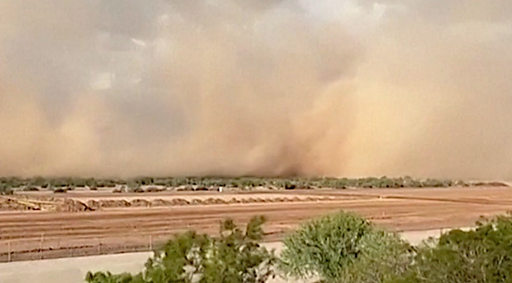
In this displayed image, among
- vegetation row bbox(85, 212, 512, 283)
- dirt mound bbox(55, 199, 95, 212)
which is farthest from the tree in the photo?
dirt mound bbox(55, 199, 95, 212)

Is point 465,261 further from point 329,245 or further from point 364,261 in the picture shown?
point 329,245

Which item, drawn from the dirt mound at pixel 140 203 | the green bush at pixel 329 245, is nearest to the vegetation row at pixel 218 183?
the dirt mound at pixel 140 203

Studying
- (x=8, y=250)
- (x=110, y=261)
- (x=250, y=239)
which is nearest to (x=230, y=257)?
(x=250, y=239)

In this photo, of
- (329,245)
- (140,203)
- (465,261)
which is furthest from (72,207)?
(465,261)

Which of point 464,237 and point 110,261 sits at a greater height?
point 464,237

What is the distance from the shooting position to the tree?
14266mm

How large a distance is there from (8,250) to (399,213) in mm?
38171

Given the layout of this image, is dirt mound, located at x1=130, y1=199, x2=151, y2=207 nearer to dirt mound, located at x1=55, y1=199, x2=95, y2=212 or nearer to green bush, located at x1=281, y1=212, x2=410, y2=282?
dirt mound, located at x1=55, y1=199, x2=95, y2=212

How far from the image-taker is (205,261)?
1520 centimetres

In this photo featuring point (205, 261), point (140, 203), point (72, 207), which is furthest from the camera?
point (140, 203)

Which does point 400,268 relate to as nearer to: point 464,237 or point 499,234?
point 464,237

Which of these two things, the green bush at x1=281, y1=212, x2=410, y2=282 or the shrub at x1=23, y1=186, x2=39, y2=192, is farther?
the shrub at x1=23, y1=186, x2=39, y2=192

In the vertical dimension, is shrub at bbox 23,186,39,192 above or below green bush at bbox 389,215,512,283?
above

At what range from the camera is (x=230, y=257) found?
1555 centimetres
